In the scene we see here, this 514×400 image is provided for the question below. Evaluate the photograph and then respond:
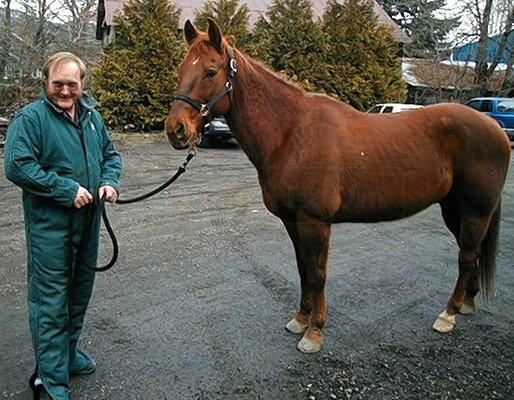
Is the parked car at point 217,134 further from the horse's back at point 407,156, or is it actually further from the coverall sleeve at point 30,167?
the coverall sleeve at point 30,167

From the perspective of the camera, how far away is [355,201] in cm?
298

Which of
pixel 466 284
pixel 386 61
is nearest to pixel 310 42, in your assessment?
pixel 386 61

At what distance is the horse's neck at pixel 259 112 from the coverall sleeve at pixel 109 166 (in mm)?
796

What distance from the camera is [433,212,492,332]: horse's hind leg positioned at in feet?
10.8

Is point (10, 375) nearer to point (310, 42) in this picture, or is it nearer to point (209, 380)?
point (209, 380)

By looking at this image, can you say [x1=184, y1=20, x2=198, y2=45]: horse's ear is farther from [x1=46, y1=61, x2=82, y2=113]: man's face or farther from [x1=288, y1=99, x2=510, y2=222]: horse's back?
[x1=288, y1=99, x2=510, y2=222]: horse's back

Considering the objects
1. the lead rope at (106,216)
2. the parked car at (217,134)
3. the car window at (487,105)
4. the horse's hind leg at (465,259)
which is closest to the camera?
the lead rope at (106,216)

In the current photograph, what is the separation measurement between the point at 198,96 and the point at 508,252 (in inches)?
166

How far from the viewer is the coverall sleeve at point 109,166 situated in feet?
7.80

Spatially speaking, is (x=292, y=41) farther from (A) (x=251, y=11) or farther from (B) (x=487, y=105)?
(B) (x=487, y=105)

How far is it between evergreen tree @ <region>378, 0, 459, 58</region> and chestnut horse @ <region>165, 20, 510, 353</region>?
22.8 m

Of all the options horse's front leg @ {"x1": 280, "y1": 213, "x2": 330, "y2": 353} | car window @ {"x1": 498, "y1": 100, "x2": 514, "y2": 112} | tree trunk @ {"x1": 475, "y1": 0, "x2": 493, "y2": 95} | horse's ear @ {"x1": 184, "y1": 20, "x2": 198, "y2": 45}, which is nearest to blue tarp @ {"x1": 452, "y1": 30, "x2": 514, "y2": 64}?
tree trunk @ {"x1": 475, "y1": 0, "x2": 493, "y2": 95}

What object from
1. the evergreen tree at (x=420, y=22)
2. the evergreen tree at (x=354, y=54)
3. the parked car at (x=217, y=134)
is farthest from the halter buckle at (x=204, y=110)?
the evergreen tree at (x=420, y=22)

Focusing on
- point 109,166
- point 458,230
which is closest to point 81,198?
point 109,166
